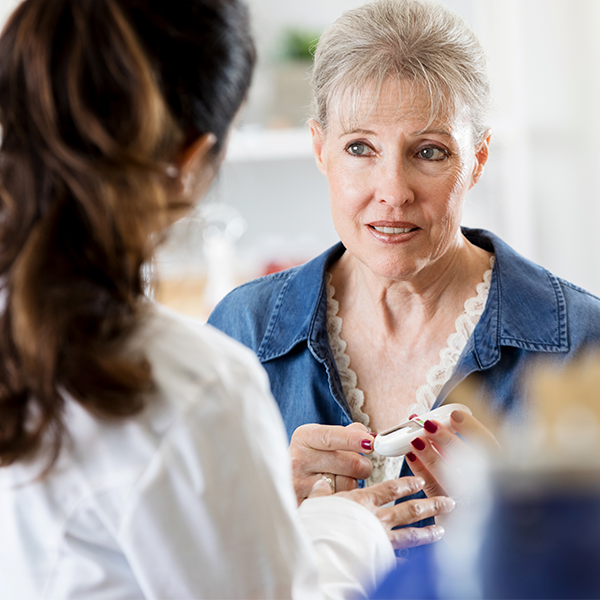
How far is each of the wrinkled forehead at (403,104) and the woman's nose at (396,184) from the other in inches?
2.7

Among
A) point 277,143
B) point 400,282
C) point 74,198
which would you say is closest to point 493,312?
point 400,282

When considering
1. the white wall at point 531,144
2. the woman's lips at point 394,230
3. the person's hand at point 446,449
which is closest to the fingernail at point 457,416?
the person's hand at point 446,449

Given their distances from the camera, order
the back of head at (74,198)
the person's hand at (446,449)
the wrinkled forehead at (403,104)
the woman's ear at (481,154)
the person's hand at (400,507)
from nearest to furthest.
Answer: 1. the back of head at (74,198)
2. the person's hand at (400,507)
3. the person's hand at (446,449)
4. the wrinkled forehead at (403,104)
5. the woman's ear at (481,154)

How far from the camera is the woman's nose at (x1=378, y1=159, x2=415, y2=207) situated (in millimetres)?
1069

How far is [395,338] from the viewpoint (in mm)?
1228

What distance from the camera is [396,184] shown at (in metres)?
1.07

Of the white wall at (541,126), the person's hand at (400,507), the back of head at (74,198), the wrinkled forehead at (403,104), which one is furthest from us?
the white wall at (541,126)

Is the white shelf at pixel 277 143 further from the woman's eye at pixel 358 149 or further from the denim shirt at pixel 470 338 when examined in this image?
the woman's eye at pixel 358 149

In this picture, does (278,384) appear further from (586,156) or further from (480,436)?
(586,156)

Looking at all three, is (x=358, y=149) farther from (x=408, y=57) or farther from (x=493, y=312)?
(x=493, y=312)

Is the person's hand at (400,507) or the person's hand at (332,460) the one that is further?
the person's hand at (332,460)

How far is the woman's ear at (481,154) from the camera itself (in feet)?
3.86

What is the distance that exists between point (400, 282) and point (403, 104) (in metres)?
0.32

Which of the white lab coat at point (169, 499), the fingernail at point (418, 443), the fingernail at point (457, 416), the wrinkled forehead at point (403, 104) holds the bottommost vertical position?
the fingernail at point (418, 443)
